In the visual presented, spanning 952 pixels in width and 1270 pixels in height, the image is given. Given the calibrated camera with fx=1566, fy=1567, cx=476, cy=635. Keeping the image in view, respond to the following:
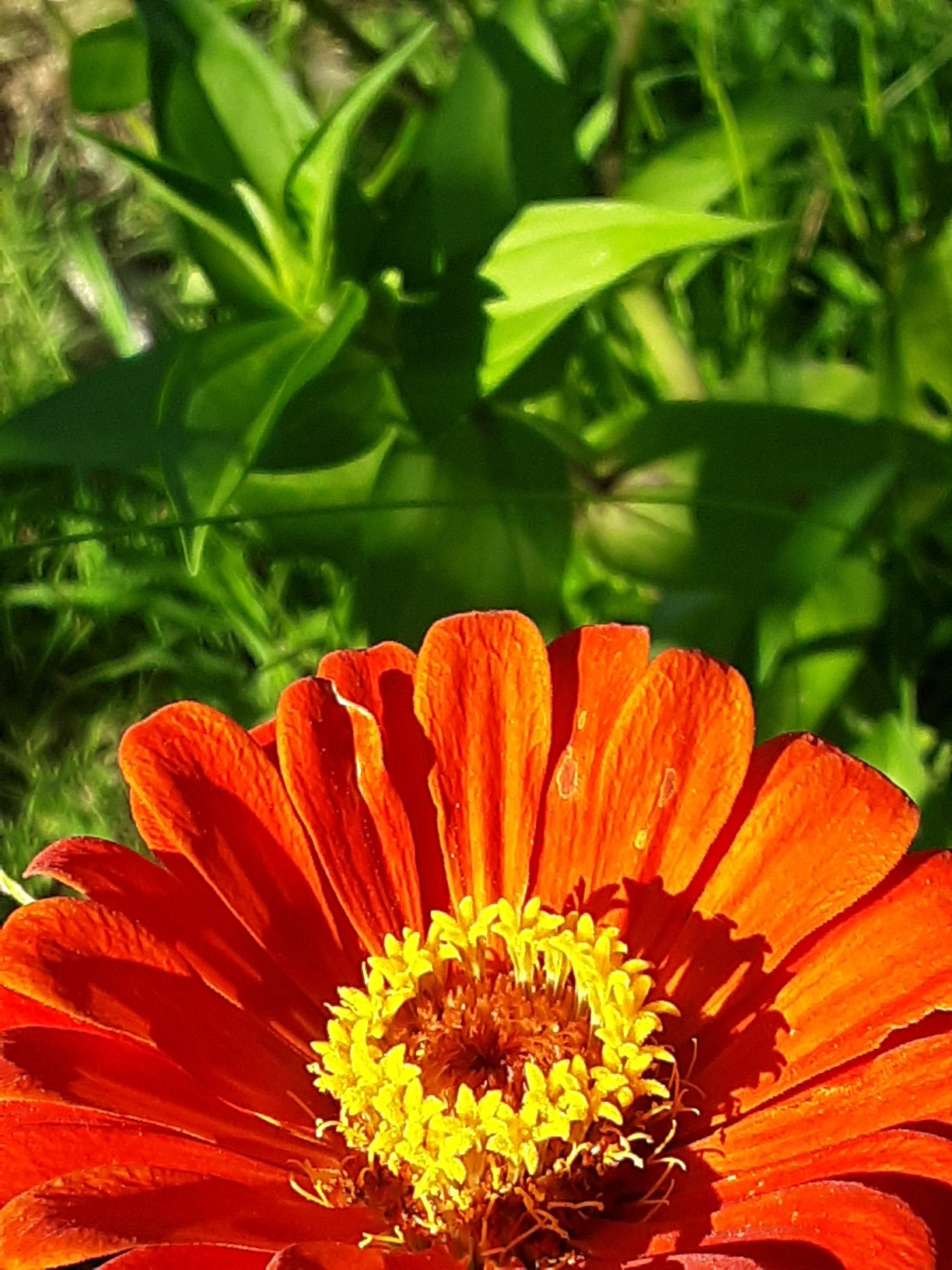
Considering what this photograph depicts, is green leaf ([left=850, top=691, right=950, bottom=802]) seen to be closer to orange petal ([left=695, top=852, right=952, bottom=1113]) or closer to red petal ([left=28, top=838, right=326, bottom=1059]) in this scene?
orange petal ([left=695, top=852, right=952, bottom=1113])

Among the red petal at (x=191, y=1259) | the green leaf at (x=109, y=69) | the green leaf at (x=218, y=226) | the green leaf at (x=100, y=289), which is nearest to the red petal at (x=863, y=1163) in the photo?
the red petal at (x=191, y=1259)

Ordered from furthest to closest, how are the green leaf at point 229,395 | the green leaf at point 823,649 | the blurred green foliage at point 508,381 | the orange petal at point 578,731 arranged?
1. the green leaf at point 823,649
2. the blurred green foliage at point 508,381
3. the green leaf at point 229,395
4. the orange petal at point 578,731

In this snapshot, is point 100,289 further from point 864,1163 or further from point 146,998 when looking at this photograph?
point 864,1163

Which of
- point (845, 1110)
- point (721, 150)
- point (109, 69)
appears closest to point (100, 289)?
point (109, 69)

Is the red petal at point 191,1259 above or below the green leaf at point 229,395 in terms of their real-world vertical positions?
below

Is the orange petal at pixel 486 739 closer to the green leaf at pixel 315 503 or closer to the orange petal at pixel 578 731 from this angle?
the orange petal at pixel 578 731

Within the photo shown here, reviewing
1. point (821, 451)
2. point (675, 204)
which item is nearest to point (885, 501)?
point (821, 451)
